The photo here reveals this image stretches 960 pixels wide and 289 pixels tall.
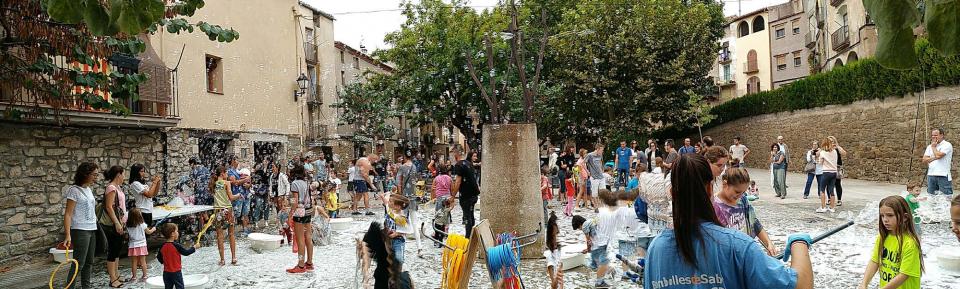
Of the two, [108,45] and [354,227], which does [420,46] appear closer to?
[354,227]

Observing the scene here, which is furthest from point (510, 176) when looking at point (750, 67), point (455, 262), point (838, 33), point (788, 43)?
point (750, 67)

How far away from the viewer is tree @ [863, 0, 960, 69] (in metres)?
1.71

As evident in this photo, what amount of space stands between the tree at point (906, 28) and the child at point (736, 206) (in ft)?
6.88

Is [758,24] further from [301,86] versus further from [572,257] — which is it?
[572,257]

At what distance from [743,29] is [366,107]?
34.0 m

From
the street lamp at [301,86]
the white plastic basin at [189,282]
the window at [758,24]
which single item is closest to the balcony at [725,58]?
the window at [758,24]

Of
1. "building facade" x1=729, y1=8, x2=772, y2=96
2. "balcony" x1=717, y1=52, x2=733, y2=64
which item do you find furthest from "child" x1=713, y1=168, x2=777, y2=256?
"balcony" x1=717, y1=52, x2=733, y2=64

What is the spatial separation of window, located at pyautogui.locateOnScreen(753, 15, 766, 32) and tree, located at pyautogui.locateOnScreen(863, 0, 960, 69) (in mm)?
55275

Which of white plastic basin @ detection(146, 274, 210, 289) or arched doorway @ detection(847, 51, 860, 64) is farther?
arched doorway @ detection(847, 51, 860, 64)

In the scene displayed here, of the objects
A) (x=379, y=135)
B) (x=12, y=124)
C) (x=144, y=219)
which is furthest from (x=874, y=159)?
(x=379, y=135)

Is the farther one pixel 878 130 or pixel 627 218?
pixel 878 130

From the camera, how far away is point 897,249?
4.38 m

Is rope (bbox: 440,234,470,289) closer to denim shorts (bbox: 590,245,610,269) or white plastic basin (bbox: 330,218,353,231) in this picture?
denim shorts (bbox: 590,245,610,269)

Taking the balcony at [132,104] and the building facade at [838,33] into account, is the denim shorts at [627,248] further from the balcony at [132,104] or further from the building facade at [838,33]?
the building facade at [838,33]
